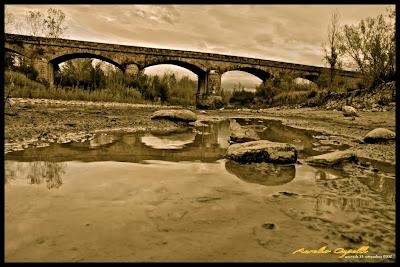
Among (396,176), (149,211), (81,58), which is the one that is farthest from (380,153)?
(81,58)

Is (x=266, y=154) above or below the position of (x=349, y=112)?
below

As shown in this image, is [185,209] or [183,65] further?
[183,65]

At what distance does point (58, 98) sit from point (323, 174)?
12.8 m

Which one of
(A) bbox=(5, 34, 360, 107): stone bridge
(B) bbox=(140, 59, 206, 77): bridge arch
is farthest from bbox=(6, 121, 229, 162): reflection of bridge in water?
(B) bbox=(140, 59, 206, 77): bridge arch

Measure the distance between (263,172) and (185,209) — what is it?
134cm

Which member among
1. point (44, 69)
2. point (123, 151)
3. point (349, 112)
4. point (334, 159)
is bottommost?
point (123, 151)

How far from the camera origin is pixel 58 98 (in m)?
13.4

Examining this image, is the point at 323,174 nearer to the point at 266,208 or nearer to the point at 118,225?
the point at 266,208

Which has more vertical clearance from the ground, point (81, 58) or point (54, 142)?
point (81, 58)

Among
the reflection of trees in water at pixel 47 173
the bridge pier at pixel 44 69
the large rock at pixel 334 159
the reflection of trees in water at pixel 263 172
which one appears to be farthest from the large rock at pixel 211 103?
the reflection of trees in water at pixel 47 173

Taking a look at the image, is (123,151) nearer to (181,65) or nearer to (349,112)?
(349,112)

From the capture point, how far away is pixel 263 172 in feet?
10.5

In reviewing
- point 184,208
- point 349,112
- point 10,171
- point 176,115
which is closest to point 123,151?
point 10,171

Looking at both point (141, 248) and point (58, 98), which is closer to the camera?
point (141, 248)
